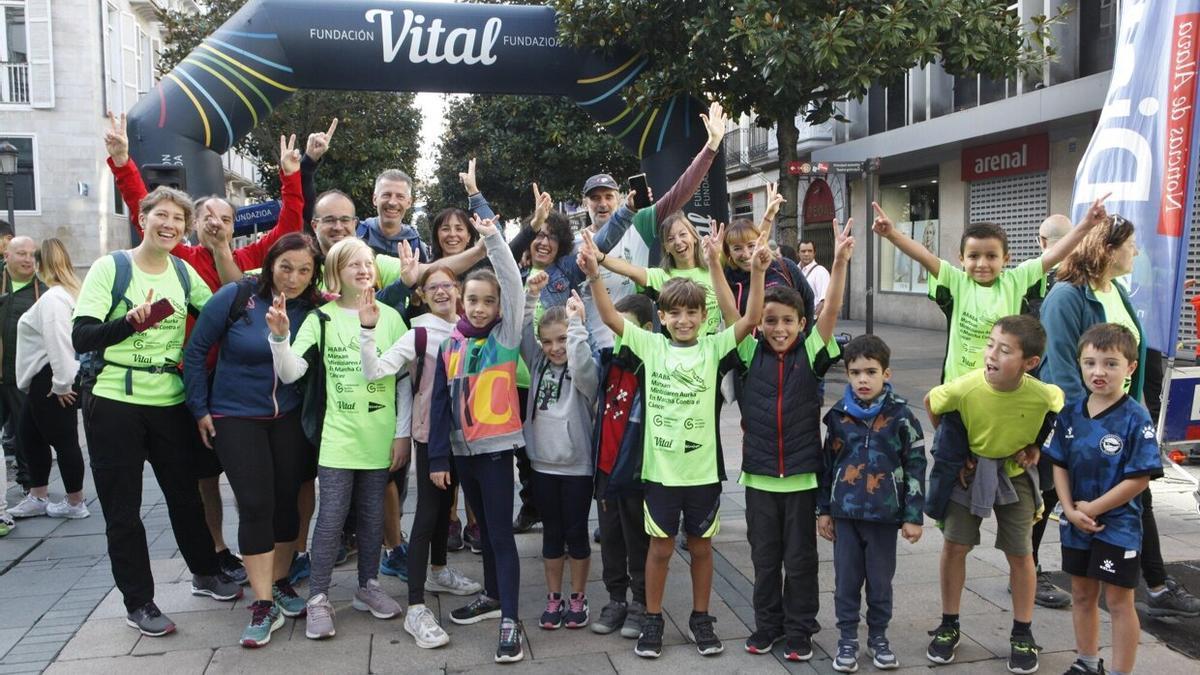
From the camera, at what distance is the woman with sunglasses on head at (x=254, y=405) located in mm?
3865

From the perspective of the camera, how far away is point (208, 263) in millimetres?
4465

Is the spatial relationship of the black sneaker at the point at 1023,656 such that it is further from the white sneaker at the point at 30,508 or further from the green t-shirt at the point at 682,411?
the white sneaker at the point at 30,508

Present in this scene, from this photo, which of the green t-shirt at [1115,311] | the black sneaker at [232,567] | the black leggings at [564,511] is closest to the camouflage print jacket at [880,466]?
the black leggings at [564,511]

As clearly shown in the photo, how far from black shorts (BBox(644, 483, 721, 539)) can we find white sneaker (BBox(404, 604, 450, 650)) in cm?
102

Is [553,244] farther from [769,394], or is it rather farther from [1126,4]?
[1126,4]

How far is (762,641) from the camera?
3693 mm

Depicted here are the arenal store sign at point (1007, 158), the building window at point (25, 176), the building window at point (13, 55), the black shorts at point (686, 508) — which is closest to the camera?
the black shorts at point (686, 508)

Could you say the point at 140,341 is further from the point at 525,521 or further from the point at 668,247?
the point at 668,247

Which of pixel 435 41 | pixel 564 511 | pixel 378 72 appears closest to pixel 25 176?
pixel 378 72

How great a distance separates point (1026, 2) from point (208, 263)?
14354 mm

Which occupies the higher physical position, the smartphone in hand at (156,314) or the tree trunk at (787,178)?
the tree trunk at (787,178)

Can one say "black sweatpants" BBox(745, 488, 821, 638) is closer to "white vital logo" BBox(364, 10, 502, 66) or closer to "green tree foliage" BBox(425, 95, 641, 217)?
"white vital logo" BBox(364, 10, 502, 66)

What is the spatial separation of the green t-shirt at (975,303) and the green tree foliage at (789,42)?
16.1ft

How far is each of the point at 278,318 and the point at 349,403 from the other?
504 mm
